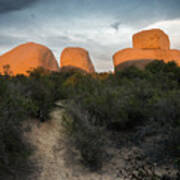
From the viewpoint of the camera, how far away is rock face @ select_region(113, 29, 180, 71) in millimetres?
25458

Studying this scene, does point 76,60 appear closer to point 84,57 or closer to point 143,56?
point 84,57

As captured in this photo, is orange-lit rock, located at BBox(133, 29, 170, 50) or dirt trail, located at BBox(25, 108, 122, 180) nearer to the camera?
dirt trail, located at BBox(25, 108, 122, 180)

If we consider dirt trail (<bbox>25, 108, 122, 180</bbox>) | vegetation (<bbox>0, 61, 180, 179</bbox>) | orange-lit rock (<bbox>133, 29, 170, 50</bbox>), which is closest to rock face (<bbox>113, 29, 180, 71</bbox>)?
orange-lit rock (<bbox>133, 29, 170, 50</bbox>)

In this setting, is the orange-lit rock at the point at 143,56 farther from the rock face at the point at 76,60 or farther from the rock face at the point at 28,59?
the rock face at the point at 28,59

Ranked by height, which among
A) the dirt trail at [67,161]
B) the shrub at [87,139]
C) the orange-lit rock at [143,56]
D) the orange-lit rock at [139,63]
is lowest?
the dirt trail at [67,161]

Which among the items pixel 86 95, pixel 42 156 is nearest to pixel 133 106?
pixel 86 95

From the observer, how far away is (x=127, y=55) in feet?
87.6

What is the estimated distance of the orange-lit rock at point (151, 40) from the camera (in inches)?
1098

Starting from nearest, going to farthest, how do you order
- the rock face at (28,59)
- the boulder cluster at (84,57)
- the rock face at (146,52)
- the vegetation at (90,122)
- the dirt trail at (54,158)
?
1. the vegetation at (90,122)
2. the dirt trail at (54,158)
3. the rock face at (28,59)
4. the boulder cluster at (84,57)
5. the rock face at (146,52)

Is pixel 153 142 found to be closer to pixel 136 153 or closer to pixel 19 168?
pixel 136 153

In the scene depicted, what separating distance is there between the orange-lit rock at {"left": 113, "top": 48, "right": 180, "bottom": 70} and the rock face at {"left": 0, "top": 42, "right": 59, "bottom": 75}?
971 cm

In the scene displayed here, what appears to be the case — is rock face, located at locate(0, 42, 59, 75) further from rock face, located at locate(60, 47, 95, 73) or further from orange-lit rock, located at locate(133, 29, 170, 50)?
orange-lit rock, located at locate(133, 29, 170, 50)

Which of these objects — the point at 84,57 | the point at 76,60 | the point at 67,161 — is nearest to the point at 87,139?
the point at 67,161

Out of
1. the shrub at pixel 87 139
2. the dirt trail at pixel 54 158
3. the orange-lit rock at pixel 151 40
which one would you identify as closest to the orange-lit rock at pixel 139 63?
the orange-lit rock at pixel 151 40
